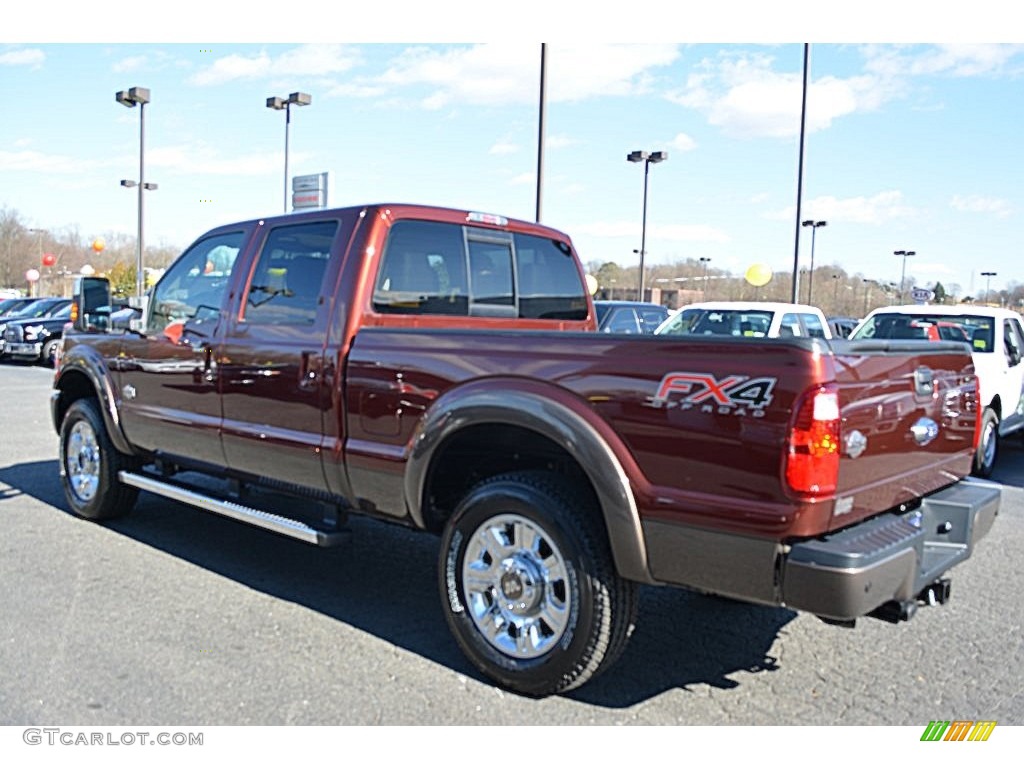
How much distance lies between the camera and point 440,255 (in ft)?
16.5

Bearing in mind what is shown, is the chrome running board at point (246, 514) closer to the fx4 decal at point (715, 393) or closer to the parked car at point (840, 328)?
the fx4 decal at point (715, 393)

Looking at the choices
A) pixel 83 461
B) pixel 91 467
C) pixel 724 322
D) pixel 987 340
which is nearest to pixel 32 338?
pixel 724 322

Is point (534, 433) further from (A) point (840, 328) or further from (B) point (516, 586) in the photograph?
(A) point (840, 328)

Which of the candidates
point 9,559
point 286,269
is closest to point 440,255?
point 286,269

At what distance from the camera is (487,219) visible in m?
5.32

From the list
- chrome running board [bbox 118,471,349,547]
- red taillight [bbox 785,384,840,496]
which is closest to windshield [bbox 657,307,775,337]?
chrome running board [bbox 118,471,349,547]

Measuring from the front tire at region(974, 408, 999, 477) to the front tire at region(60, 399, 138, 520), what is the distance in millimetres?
7313

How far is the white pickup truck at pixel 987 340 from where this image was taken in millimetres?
9258

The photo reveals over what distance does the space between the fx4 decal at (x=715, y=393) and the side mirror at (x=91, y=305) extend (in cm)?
457

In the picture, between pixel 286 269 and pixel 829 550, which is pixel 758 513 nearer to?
pixel 829 550

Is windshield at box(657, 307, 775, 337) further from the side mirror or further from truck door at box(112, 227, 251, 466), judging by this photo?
truck door at box(112, 227, 251, 466)

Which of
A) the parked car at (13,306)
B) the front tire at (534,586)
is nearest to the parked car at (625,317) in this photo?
the front tire at (534,586)

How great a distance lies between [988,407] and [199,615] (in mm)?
7830

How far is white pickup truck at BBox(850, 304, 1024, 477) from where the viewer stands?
9258 millimetres
